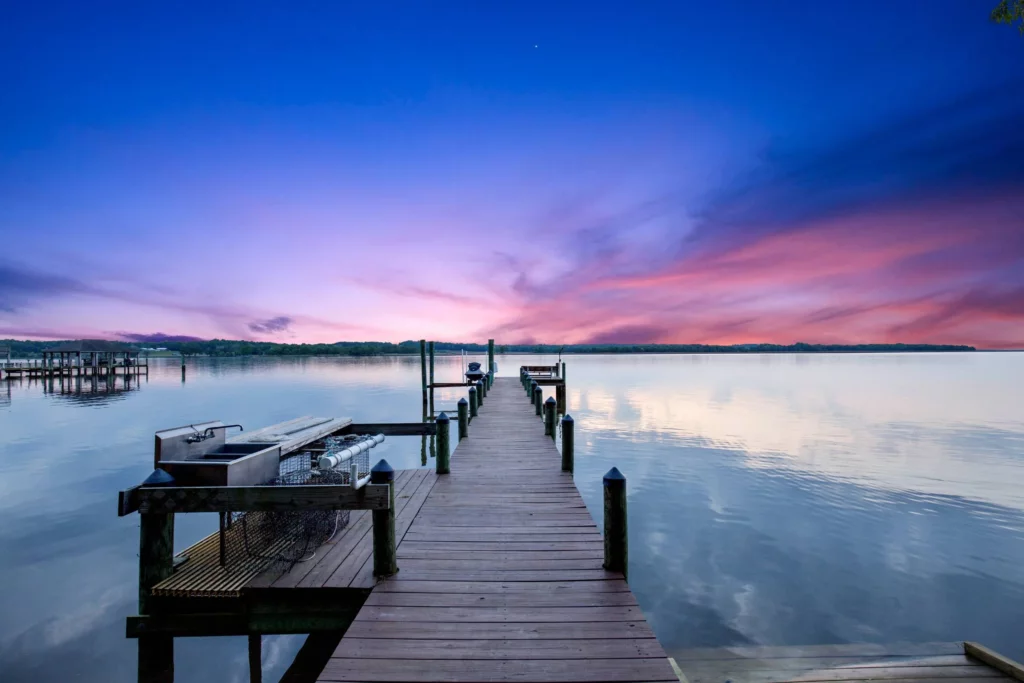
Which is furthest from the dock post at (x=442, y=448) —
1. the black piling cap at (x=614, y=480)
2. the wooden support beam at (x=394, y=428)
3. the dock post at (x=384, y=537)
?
the wooden support beam at (x=394, y=428)

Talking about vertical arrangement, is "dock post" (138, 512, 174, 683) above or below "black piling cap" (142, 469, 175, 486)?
below

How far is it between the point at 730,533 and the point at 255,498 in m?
11.1

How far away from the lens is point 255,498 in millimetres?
4844

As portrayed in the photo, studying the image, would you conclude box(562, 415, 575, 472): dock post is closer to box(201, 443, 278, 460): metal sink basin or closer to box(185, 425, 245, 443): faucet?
box(201, 443, 278, 460): metal sink basin

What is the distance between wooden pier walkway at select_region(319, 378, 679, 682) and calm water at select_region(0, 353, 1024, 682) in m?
3.62

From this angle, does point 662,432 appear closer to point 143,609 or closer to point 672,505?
point 672,505

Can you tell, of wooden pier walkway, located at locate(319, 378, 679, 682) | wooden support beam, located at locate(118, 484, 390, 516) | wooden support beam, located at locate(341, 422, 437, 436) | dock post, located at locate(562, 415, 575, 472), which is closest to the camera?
wooden pier walkway, located at locate(319, 378, 679, 682)

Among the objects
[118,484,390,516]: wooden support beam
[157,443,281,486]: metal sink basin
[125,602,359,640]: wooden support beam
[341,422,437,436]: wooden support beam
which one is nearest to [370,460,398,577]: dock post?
[118,484,390,516]: wooden support beam

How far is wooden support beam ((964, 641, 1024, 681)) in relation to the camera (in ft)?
15.2


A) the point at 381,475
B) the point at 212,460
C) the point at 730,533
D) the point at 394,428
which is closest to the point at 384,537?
the point at 381,475

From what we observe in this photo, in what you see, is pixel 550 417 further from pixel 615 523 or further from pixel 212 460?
pixel 212 460

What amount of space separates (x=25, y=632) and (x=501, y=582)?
350 inches

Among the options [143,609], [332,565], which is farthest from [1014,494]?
[143,609]

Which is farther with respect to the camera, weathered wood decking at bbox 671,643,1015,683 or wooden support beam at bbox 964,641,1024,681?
weathered wood decking at bbox 671,643,1015,683
